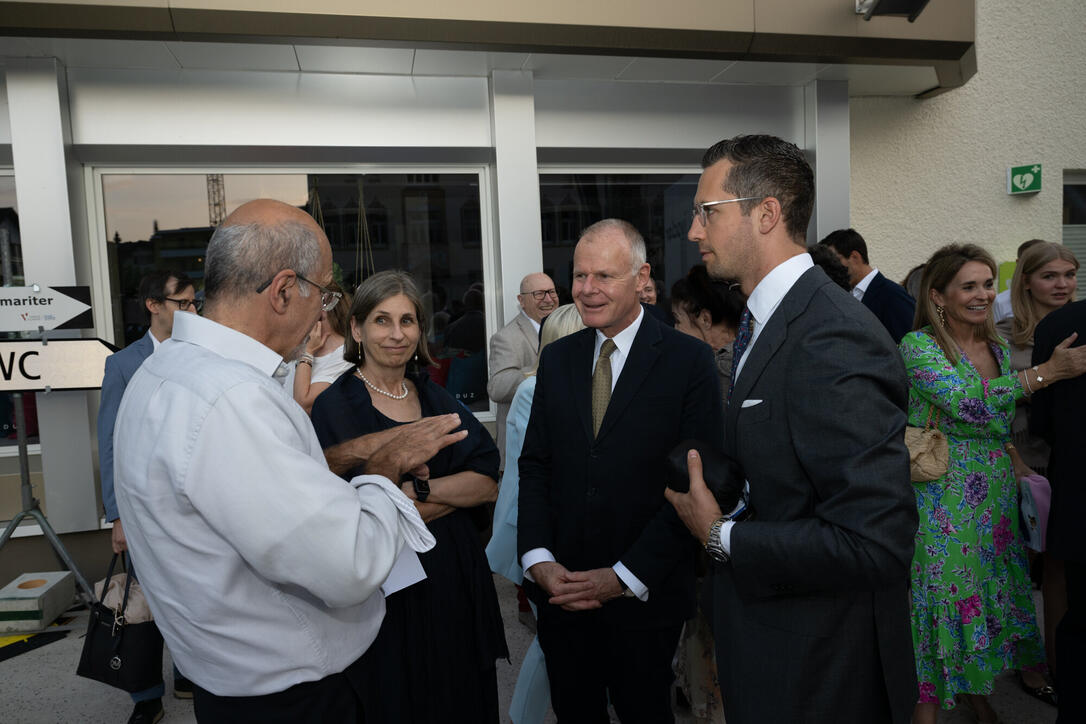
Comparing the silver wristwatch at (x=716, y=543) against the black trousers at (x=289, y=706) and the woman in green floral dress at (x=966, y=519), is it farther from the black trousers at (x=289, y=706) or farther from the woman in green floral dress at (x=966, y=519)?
the woman in green floral dress at (x=966, y=519)

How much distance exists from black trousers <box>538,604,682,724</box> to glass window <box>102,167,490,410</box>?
155 inches

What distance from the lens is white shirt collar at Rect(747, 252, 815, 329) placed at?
1562 mm

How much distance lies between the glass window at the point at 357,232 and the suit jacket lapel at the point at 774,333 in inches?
181

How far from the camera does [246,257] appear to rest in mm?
1407

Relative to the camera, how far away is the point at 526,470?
8.02 ft

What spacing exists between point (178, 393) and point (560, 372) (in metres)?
1.34

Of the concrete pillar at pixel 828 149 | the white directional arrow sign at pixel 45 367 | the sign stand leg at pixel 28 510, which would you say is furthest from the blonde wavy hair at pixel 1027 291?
the sign stand leg at pixel 28 510

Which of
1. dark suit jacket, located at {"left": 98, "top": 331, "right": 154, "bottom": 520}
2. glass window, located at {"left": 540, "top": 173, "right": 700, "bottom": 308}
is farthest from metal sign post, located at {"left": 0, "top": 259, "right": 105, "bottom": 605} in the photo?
glass window, located at {"left": 540, "top": 173, "right": 700, "bottom": 308}

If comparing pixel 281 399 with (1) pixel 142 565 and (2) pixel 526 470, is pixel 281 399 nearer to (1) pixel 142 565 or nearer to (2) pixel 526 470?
(1) pixel 142 565

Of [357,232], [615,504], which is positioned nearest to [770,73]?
[357,232]

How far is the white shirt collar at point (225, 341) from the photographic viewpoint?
1.38m

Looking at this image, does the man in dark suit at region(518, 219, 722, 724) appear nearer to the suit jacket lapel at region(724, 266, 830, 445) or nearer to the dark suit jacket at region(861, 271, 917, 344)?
the suit jacket lapel at region(724, 266, 830, 445)

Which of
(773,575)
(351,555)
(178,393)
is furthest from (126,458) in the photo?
(773,575)

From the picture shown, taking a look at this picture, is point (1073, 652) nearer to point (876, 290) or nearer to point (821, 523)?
point (821, 523)
